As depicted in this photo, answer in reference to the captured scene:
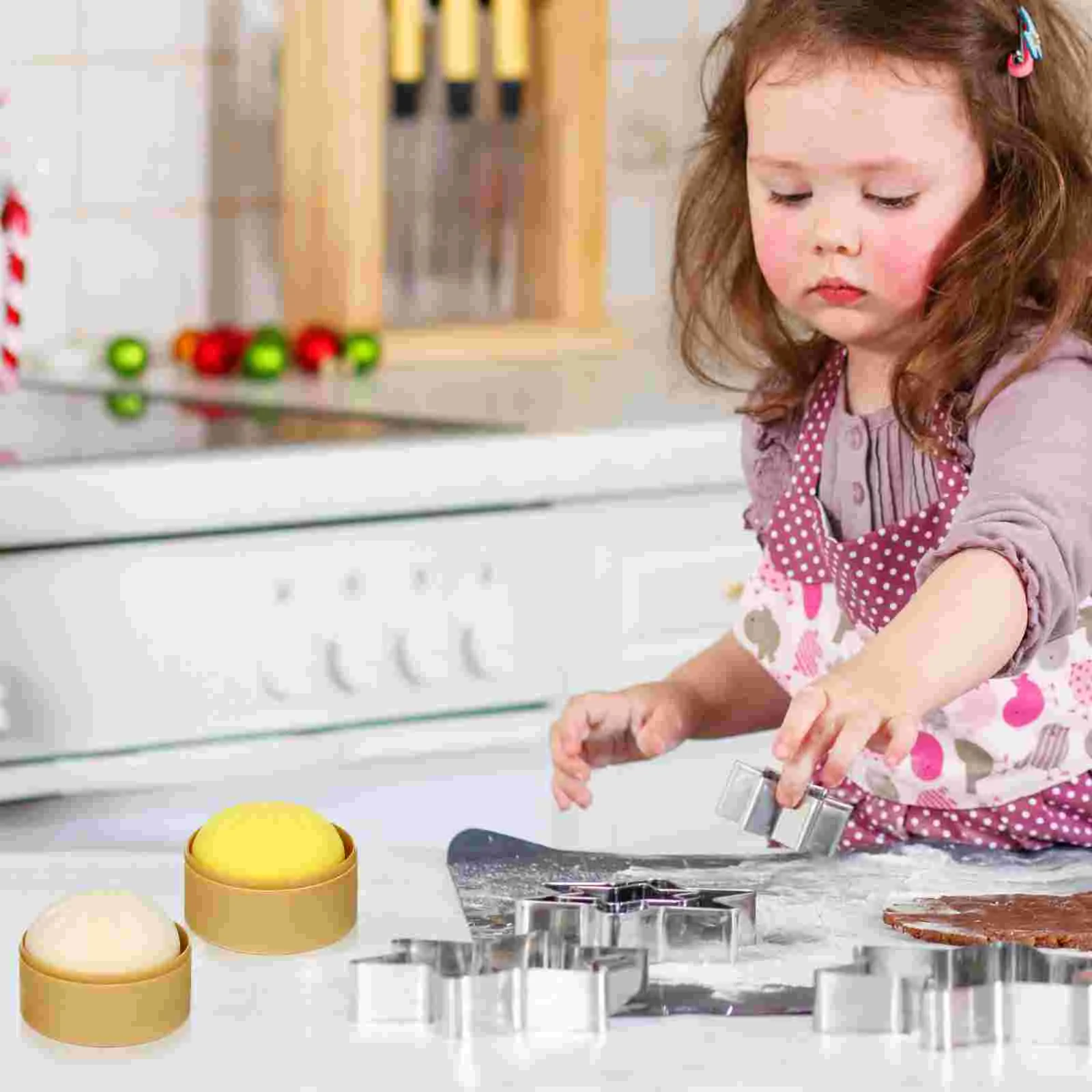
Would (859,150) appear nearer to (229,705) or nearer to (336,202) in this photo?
(229,705)

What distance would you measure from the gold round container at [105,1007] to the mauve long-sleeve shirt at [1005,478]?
1.21 feet

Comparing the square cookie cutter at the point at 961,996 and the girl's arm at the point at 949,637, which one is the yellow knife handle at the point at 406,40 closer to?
the girl's arm at the point at 949,637

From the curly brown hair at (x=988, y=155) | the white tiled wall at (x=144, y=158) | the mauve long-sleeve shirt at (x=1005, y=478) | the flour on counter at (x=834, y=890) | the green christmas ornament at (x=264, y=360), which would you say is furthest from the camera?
the white tiled wall at (x=144, y=158)

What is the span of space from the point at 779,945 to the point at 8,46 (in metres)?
1.69

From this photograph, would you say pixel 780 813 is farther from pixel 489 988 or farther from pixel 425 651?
pixel 425 651

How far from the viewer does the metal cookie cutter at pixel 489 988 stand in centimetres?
74

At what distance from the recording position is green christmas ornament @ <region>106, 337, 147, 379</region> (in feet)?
7.26

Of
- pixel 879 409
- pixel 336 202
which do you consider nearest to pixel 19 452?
pixel 336 202

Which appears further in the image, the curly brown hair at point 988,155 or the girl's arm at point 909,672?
the curly brown hair at point 988,155

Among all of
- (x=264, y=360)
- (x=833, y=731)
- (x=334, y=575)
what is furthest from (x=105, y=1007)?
(x=264, y=360)

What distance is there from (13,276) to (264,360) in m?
0.28

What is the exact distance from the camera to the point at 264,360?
2.18 metres

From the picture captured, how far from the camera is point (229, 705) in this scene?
1.70 meters

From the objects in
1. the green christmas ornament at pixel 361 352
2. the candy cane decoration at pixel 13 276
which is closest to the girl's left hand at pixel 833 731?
the candy cane decoration at pixel 13 276
